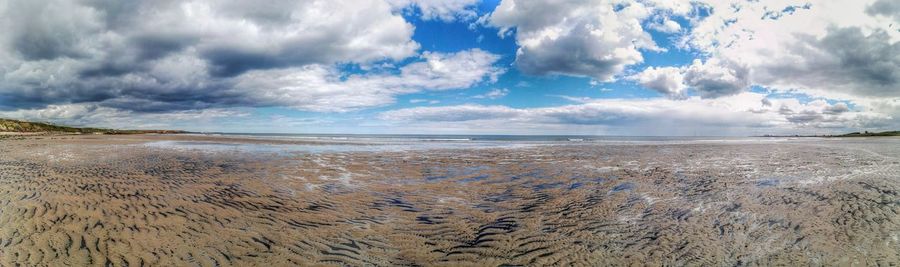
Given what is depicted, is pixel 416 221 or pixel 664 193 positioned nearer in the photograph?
pixel 416 221

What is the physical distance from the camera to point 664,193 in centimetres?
1466

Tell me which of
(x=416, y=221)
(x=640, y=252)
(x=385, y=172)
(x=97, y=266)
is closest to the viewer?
(x=97, y=266)

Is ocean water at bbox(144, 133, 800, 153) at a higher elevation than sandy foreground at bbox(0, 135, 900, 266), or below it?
higher

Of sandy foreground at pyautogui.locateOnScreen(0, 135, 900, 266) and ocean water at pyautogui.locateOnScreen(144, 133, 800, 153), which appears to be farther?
A: ocean water at pyautogui.locateOnScreen(144, 133, 800, 153)

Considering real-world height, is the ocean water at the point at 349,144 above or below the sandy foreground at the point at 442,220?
above

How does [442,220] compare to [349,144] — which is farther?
[349,144]

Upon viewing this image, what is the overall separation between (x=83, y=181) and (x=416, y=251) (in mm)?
16849

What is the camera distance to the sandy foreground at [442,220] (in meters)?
7.52

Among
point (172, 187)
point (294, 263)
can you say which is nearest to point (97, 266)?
point (294, 263)

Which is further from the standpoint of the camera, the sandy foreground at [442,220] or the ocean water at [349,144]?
the ocean water at [349,144]

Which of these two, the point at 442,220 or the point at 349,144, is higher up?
the point at 349,144

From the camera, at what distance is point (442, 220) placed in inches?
414

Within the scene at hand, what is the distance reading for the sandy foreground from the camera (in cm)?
752

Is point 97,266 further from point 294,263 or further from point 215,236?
point 294,263
